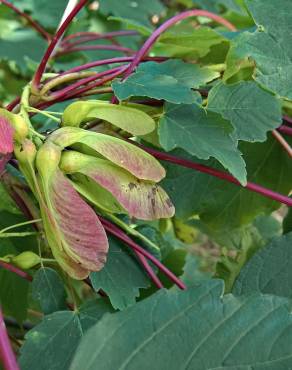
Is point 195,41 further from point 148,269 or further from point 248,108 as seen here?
point 148,269

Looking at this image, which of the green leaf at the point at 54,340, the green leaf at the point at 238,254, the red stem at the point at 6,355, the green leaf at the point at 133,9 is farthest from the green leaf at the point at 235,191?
the green leaf at the point at 133,9

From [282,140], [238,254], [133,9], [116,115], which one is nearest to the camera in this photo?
[116,115]

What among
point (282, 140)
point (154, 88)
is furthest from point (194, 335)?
point (282, 140)

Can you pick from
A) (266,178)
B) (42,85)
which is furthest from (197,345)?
(266,178)

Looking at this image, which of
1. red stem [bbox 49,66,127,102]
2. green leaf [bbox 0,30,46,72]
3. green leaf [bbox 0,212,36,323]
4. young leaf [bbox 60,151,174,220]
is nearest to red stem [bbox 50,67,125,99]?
red stem [bbox 49,66,127,102]

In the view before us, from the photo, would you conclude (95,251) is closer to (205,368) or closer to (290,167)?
(205,368)

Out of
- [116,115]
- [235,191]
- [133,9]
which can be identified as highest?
[116,115]
